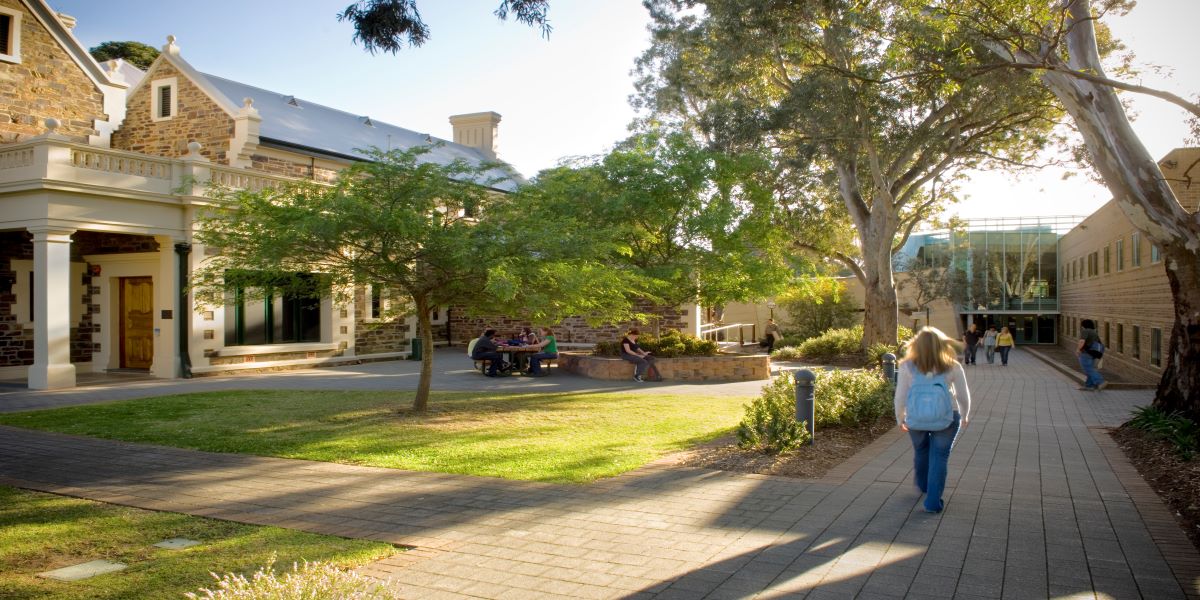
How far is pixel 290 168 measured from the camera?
24797mm

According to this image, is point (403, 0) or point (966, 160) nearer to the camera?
point (403, 0)

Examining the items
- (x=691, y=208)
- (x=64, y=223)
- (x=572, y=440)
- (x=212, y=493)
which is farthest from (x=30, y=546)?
(x=691, y=208)

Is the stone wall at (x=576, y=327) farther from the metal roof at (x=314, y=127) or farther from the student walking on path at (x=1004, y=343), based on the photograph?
the student walking on path at (x=1004, y=343)

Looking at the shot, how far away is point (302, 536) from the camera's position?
589 cm

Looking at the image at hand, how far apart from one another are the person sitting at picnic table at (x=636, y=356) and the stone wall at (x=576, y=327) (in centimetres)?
473

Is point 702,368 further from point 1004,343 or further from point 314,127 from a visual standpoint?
point 314,127

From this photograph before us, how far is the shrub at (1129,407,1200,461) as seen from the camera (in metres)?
9.02

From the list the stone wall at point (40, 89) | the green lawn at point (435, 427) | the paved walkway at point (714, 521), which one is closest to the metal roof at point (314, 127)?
the stone wall at point (40, 89)

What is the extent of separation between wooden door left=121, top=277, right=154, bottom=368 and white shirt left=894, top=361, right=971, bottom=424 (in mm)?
20289

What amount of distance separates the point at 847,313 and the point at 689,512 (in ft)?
105

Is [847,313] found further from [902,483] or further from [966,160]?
[902,483]

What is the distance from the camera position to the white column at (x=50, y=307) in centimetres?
1694

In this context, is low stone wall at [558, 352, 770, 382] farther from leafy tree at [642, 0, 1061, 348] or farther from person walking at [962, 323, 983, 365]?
person walking at [962, 323, 983, 365]

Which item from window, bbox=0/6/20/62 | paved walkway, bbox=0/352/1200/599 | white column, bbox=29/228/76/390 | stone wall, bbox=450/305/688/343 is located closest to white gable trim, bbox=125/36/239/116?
window, bbox=0/6/20/62
